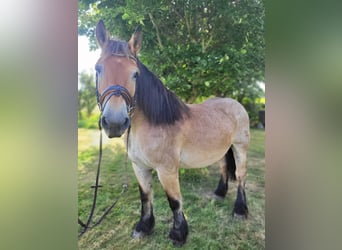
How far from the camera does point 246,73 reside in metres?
1.25

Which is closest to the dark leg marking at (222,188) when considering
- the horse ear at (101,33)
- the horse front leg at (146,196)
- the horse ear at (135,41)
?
the horse front leg at (146,196)

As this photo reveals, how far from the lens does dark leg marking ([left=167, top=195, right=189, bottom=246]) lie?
46.8 inches

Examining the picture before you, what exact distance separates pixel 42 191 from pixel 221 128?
79 cm

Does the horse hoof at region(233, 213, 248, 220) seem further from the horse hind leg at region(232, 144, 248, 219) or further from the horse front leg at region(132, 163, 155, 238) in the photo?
the horse front leg at region(132, 163, 155, 238)

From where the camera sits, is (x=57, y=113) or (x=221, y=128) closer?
(x=57, y=113)

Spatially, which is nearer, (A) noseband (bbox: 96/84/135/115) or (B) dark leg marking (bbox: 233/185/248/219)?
(A) noseband (bbox: 96/84/135/115)

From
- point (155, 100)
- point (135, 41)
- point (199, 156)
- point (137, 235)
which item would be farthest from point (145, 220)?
point (135, 41)

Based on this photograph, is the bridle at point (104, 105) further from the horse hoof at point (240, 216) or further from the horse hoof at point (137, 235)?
the horse hoof at point (240, 216)

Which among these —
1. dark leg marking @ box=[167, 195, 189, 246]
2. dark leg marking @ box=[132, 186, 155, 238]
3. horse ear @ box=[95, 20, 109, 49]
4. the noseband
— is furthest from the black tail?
horse ear @ box=[95, 20, 109, 49]

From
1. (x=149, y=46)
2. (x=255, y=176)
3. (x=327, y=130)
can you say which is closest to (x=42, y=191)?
(x=149, y=46)

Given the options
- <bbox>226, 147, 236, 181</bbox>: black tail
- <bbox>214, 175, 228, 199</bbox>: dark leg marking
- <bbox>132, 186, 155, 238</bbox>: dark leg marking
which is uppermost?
<bbox>226, 147, 236, 181</bbox>: black tail

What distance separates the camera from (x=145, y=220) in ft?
3.88

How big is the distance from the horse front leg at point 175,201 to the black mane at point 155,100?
0.72 feet

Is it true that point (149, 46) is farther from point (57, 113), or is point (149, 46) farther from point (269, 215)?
point (269, 215)
